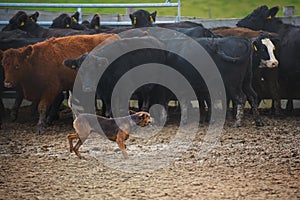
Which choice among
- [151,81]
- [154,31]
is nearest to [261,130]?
[151,81]

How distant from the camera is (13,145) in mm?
9672

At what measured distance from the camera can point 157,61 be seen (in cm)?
1159

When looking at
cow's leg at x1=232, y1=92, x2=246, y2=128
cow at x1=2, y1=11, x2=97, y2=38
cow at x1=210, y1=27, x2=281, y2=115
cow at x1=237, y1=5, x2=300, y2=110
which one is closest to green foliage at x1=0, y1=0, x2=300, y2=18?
cow at x1=2, y1=11, x2=97, y2=38

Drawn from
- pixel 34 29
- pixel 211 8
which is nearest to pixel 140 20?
pixel 34 29

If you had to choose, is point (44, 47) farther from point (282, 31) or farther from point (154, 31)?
point (282, 31)

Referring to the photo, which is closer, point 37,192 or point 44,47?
point 37,192

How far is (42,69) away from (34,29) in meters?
3.05

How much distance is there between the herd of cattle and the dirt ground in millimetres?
891

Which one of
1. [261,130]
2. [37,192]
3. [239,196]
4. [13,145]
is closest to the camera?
[239,196]

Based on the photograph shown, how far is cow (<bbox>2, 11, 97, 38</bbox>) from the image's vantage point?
13.4 meters

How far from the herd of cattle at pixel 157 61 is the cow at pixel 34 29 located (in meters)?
0.42

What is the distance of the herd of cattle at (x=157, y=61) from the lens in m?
11.0

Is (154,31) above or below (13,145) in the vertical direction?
above

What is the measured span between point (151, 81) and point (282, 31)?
3.24 metres
